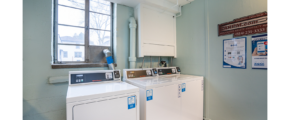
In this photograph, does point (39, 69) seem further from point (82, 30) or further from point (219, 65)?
point (219, 65)

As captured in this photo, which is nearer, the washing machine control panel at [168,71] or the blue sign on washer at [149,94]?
the blue sign on washer at [149,94]

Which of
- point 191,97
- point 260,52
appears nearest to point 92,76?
point 191,97

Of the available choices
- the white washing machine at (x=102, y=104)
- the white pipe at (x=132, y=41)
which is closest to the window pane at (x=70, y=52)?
the white washing machine at (x=102, y=104)

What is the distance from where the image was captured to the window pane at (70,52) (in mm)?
1709

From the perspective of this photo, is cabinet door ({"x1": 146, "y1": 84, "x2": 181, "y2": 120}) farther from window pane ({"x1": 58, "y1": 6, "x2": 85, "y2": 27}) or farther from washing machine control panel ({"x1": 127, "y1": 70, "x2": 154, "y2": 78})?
window pane ({"x1": 58, "y1": 6, "x2": 85, "y2": 27})

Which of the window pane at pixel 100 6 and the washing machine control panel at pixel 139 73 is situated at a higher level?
the window pane at pixel 100 6

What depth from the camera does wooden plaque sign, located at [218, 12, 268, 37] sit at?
1.46 m

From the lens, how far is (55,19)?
5.46 feet

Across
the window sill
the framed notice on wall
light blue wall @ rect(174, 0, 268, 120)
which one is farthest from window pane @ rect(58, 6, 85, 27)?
the framed notice on wall

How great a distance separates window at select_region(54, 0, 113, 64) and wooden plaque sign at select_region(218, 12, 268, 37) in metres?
1.84

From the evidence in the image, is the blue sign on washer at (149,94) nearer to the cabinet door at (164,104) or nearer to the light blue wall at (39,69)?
the cabinet door at (164,104)

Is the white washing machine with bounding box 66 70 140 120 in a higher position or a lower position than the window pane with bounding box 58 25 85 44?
lower

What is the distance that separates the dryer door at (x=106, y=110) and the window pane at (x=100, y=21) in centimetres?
139

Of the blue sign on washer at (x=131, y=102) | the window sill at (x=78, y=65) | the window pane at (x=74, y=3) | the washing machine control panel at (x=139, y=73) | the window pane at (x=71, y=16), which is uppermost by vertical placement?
the window pane at (x=74, y=3)
